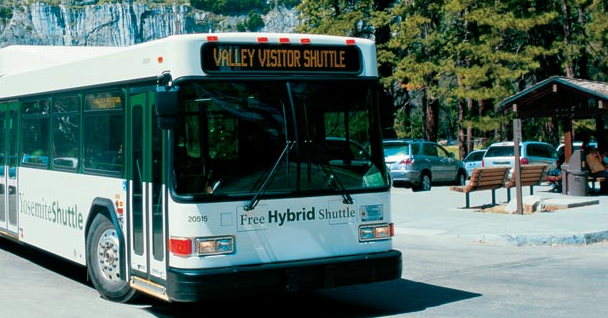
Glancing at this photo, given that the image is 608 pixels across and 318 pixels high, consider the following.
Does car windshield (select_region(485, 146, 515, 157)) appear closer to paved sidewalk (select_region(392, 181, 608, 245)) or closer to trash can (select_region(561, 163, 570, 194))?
trash can (select_region(561, 163, 570, 194))

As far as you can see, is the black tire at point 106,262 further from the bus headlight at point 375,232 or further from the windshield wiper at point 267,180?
the bus headlight at point 375,232

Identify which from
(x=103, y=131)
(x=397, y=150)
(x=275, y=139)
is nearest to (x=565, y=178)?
(x=397, y=150)

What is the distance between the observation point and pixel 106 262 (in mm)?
9289

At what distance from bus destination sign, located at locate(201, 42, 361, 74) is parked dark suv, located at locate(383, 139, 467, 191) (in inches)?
753

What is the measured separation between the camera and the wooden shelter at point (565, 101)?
23203mm

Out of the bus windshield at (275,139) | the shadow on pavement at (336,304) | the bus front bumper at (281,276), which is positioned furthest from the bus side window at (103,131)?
the bus front bumper at (281,276)

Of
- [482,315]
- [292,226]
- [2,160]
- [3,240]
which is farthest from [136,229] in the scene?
[3,240]

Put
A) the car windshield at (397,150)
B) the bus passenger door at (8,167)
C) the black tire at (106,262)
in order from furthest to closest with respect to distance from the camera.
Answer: the car windshield at (397,150) < the bus passenger door at (8,167) < the black tire at (106,262)

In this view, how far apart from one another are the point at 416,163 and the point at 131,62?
20107 millimetres

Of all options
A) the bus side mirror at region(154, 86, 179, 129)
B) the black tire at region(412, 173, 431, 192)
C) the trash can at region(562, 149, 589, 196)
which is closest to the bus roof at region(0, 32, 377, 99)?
the bus side mirror at region(154, 86, 179, 129)

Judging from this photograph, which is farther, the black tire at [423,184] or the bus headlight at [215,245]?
the black tire at [423,184]

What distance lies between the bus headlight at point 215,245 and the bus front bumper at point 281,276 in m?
0.17

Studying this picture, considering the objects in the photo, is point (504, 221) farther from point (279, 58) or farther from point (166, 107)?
point (166, 107)

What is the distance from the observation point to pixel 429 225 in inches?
648
